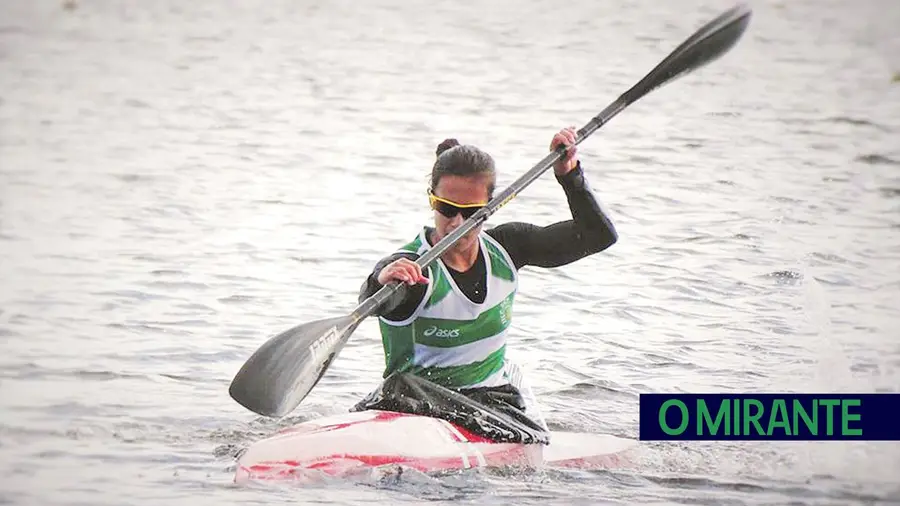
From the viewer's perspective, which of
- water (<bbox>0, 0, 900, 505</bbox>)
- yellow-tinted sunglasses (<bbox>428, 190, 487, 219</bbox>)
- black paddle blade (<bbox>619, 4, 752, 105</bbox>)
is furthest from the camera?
black paddle blade (<bbox>619, 4, 752, 105</bbox>)

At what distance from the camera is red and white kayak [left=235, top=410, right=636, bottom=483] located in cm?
273

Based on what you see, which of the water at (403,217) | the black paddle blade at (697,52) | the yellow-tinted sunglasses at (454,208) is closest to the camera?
the yellow-tinted sunglasses at (454,208)

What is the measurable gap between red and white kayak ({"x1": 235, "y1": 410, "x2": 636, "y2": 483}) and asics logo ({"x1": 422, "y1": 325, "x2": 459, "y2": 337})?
143mm

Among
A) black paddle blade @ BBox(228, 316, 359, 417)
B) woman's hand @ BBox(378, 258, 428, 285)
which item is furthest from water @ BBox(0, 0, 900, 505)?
woman's hand @ BBox(378, 258, 428, 285)

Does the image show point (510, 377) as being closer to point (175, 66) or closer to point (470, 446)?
point (470, 446)

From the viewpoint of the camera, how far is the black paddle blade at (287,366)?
2.77 m

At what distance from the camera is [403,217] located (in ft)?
16.8

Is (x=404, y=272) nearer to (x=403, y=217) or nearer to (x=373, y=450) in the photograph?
(x=373, y=450)

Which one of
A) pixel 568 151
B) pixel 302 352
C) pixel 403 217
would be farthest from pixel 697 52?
pixel 403 217

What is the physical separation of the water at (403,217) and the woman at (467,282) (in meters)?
0.19

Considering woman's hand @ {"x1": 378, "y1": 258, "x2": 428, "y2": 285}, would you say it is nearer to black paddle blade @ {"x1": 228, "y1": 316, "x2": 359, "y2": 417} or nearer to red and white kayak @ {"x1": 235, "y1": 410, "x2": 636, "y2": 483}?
black paddle blade @ {"x1": 228, "y1": 316, "x2": 359, "y2": 417}

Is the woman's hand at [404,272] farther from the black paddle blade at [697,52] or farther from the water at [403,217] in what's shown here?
the black paddle blade at [697,52]

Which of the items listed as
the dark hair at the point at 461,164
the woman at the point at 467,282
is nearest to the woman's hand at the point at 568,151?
the woman at the point at 467,282

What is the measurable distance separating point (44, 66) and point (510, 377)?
181 inches
